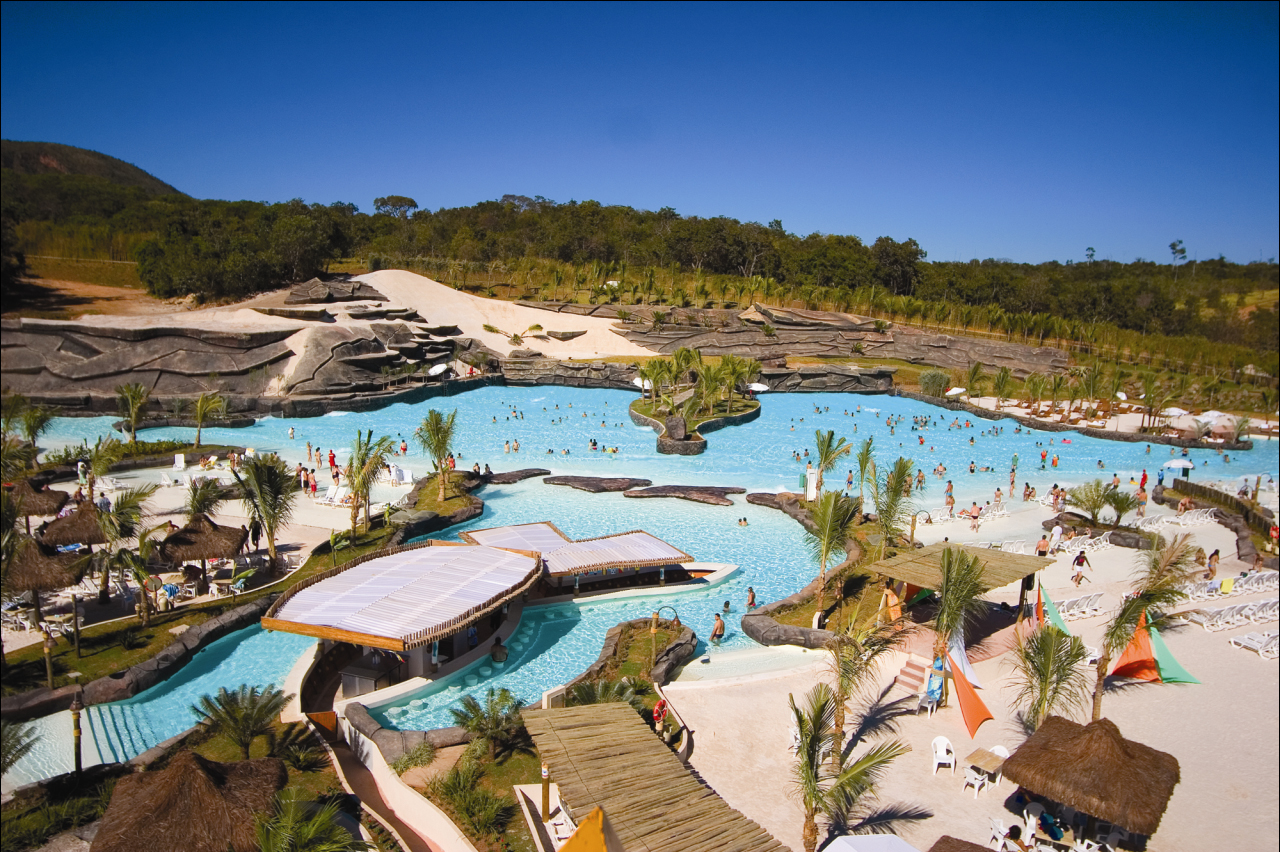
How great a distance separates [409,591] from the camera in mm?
11688

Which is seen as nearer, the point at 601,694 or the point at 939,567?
the point at 601,694

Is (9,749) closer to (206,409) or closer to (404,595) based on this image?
(404,595)

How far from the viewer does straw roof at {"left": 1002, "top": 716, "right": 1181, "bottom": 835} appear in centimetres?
718

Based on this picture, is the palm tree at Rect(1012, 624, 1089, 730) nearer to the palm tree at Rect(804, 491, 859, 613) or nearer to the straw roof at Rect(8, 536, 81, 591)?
the palm tree at Rect(804, 491, 859, 613)

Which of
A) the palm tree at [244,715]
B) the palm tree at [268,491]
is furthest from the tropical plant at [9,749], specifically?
the palm tree at [268,491]

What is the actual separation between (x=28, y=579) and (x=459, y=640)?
6219 mm

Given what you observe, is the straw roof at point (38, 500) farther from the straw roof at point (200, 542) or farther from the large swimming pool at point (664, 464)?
the large swimming pool at point (664, 464)

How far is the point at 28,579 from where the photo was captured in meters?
11.2

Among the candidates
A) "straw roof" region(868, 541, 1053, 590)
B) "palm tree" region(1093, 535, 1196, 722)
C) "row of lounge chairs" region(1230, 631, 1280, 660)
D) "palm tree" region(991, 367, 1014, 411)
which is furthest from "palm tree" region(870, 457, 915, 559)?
"palm tree" region(991, 367, 1014, 411)

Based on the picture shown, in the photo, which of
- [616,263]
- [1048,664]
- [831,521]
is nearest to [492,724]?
[831,521]

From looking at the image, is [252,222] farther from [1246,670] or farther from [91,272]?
[1246,670]

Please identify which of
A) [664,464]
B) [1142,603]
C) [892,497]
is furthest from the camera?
[664,464]

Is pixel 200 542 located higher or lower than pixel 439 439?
lower

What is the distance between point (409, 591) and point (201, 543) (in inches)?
179
